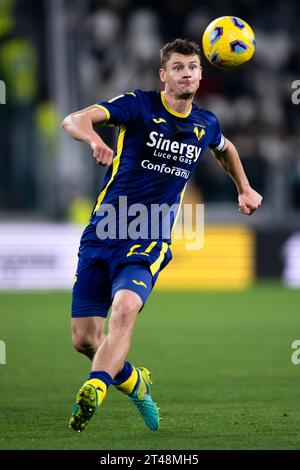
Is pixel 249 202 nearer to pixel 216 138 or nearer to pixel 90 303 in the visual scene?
pixel 216 138

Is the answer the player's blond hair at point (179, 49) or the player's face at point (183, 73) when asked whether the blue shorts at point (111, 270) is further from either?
the player's blond hair at point (179, 49)

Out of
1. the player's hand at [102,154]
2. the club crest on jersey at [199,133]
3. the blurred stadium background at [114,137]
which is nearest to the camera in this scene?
the player's hand at [102,154]

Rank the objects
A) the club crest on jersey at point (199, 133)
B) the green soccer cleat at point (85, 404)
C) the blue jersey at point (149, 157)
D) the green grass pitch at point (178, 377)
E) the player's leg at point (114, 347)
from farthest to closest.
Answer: the club crest on jersey at point (199, 133), the blue jersey at point (149, 157), the green grass pitch at point (178, 377), the player's leg at point (114, 347), the green soccer cleat at point (85, 404)

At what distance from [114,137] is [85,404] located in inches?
528

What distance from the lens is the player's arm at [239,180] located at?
718 centimetres

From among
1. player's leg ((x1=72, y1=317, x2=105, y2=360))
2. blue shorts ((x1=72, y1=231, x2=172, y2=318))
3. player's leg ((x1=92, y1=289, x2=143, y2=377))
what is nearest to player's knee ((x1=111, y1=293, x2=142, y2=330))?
player's leg ((x1=92, y1=289, x2=143, y2=377))

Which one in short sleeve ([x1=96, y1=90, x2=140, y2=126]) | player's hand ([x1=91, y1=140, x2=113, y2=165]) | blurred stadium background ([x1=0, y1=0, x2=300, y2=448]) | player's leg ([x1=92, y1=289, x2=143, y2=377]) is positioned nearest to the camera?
player's hand ([x1=91, y1=140, x2=113, y2=165])

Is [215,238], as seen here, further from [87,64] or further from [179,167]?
[179,167]

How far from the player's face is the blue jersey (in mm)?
190

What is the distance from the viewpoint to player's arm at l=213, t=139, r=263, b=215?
283 inches

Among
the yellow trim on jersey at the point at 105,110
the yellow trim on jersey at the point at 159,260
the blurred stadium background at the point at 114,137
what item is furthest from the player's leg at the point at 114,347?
the blurred stadium background at the point at 114,137

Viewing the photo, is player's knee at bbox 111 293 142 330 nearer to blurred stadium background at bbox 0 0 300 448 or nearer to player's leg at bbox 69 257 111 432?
player's leg at bbox 69 257 111 432

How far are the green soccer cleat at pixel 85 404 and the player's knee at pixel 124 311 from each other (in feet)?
1.57

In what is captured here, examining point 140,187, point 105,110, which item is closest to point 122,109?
point 105,110
